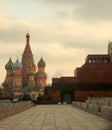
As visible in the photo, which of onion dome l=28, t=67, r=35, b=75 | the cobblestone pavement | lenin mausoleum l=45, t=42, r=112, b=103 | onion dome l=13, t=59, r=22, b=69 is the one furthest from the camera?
onion dome l=13, t=59, r=22, b=69

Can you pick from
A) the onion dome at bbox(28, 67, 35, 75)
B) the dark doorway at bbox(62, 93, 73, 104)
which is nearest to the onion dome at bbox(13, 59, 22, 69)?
the onion dome at bbox(28, 67, 35, 75)

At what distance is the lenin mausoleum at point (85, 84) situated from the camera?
123 meters

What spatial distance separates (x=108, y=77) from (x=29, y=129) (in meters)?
107

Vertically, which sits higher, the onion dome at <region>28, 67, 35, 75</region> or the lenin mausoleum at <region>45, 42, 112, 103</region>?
the onion dome at <region>28, 67, 35, 75</region>

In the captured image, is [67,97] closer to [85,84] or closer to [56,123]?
[85,84]

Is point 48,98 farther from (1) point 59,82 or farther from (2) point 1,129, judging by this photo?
(2) point 1,129

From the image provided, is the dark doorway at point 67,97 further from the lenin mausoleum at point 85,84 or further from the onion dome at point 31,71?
the onion dome at point 31,71

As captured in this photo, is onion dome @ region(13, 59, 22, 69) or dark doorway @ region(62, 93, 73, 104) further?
onion dome @ region(13, 59, 22, 69)

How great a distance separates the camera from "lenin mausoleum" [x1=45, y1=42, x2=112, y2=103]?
123 m

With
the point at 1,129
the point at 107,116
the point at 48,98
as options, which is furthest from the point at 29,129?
the point at 48,98

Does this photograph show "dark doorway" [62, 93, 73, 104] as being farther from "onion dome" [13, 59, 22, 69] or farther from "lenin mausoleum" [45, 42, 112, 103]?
"onion dome" [13, 59, 22, 69]

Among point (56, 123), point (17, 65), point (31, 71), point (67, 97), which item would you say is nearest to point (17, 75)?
point (17, 65)

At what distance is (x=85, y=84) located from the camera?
126 meters

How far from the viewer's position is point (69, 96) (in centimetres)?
12694
